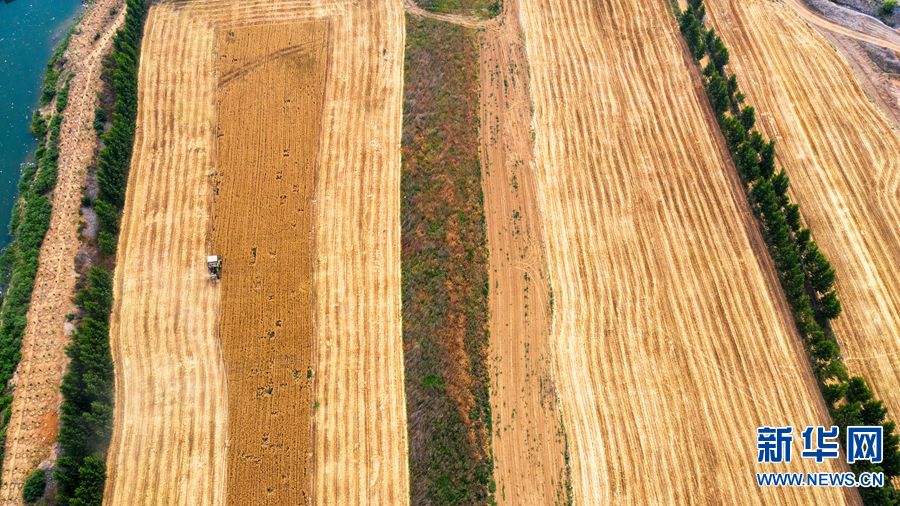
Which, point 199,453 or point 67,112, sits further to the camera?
point 67,112

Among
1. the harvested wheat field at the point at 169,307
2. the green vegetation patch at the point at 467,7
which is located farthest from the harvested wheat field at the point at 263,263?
the green vegetation patch at the point at 467,7

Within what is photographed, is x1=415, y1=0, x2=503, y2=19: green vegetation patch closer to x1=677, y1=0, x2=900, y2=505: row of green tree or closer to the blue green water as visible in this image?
x1=677, y1=0, x2=900, y2=505: row of green tree

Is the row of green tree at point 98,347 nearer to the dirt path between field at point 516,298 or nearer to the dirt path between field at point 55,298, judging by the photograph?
the dirt path between field at point 55,298

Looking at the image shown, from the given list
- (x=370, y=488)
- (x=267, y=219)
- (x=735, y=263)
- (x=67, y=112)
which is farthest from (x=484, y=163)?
(x=67, y=112)

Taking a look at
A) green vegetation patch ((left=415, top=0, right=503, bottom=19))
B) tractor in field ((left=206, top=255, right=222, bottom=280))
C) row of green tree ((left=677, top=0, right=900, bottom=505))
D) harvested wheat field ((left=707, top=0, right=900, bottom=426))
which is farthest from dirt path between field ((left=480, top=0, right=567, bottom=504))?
harvested wheat field ((left=707, top=0, right=900, bottom=426))

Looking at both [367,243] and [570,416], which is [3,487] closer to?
[367,243]

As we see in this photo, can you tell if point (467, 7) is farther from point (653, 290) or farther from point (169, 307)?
point (169, 307)
